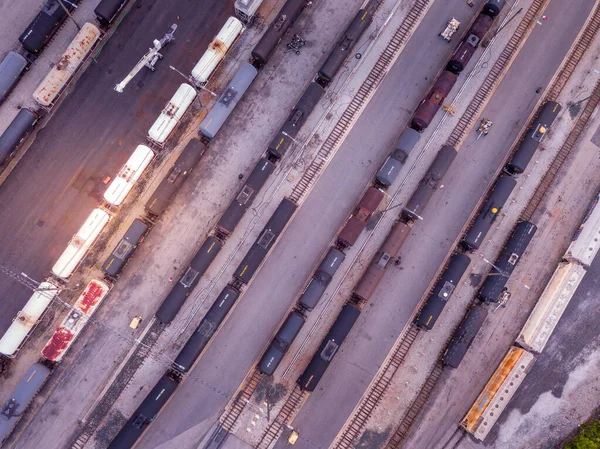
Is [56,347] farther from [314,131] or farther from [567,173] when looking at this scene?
[567,173]

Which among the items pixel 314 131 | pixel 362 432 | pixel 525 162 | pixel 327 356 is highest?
pixel 525 162

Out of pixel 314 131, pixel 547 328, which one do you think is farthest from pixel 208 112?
pixel 547 328

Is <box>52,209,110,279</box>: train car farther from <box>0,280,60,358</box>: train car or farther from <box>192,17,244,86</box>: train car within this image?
<box>192,17,244,86</box>: train car

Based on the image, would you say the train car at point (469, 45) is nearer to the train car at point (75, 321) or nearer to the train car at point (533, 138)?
the train car at point (533, 138)

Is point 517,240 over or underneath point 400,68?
Result: underneath

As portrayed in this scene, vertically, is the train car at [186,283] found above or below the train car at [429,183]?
below

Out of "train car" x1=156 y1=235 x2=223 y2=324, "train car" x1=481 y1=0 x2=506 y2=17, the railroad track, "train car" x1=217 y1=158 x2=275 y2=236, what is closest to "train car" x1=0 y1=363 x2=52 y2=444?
"train car" x1=156 y1=235 x2=223 y2=324

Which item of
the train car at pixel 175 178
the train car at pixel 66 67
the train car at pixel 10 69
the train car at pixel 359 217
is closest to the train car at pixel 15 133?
the train car at pixel 66 67
